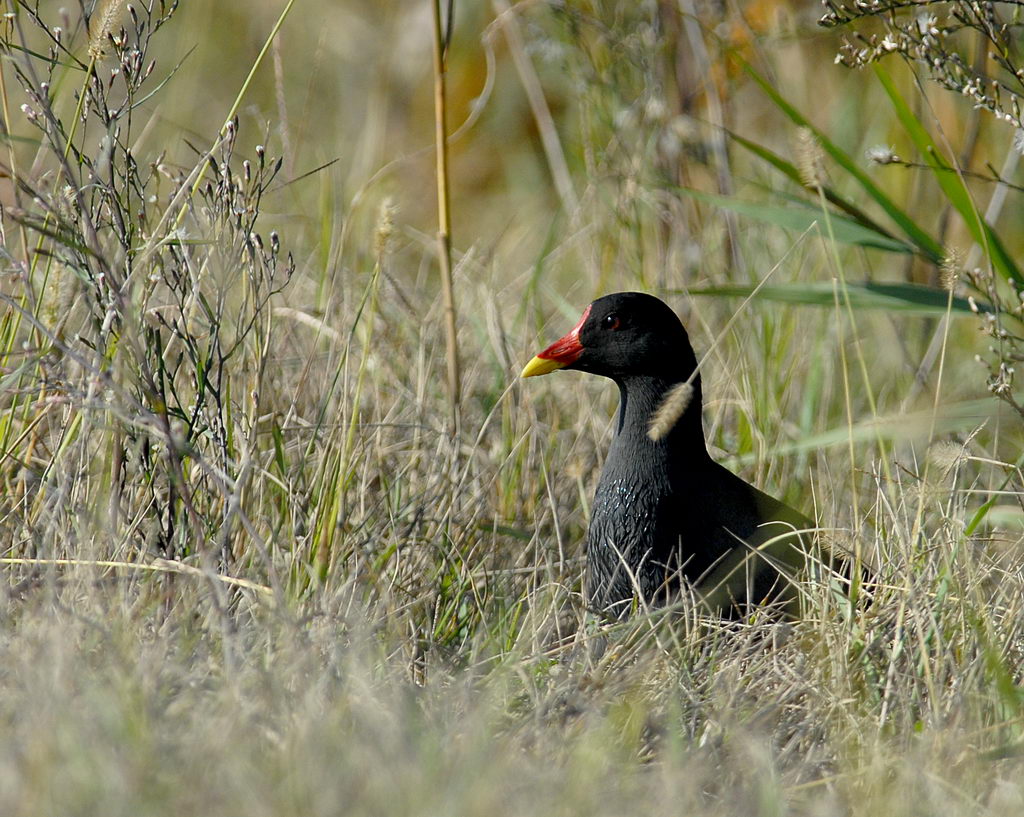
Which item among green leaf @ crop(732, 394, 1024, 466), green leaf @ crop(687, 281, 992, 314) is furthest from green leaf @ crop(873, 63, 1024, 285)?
green leaf @ crop(732, 394, 1024, 466)

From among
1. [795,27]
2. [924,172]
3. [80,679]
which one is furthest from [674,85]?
[80,679]

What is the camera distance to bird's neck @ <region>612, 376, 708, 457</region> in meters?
3.22

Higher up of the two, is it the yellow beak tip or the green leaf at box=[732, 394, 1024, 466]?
the yellow beak tip

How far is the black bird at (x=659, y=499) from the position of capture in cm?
309

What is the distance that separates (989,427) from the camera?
404cm

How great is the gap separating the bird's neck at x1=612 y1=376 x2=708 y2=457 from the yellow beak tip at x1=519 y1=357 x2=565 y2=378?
0.19 m

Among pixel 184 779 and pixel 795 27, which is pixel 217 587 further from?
pixel 795 27

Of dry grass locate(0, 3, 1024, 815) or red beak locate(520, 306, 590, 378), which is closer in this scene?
dry grass locate(0, 3, 1024, 815)

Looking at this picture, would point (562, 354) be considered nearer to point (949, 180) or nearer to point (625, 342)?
point (625, 342)

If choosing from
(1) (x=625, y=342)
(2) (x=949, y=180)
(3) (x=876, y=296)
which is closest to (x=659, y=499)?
(1) (x=625, y=342)

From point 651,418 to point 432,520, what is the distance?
0.59 metres

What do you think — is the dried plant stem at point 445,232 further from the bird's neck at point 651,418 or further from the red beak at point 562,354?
the bird's neck at point 651,418

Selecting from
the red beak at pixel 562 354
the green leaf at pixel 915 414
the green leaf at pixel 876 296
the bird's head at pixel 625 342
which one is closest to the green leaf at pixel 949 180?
the green leaf at pixel 876 296

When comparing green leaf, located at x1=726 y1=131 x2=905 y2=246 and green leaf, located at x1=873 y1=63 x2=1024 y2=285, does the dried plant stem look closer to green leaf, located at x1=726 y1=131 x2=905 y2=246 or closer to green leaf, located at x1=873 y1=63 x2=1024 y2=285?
green leaf, located at x1=726 y1=131 x2=905 y2=246
